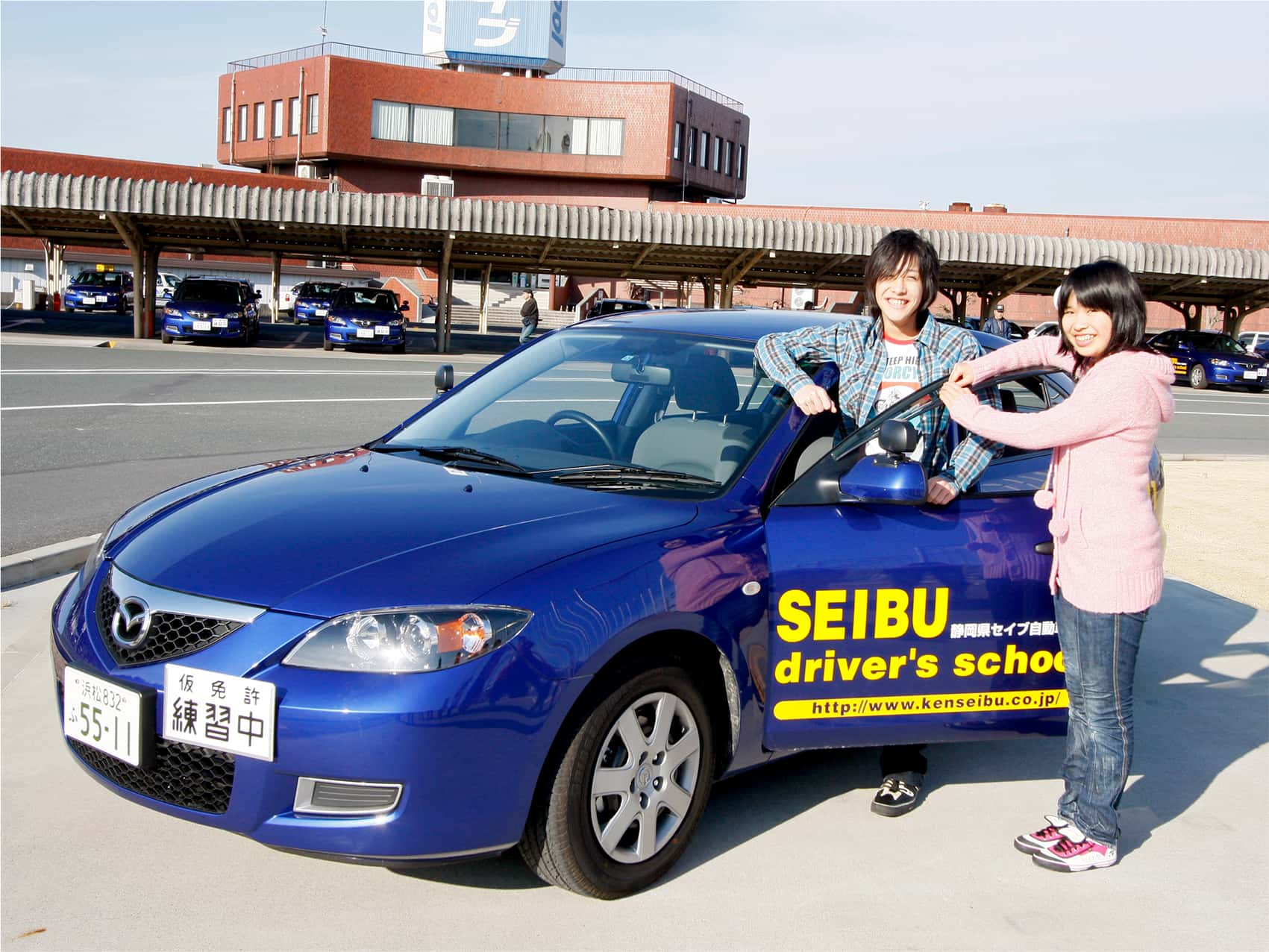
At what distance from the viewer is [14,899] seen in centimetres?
330

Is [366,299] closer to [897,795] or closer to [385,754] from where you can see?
[897,795]

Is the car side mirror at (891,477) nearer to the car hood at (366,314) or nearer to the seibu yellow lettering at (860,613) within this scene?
the seibu yellow lettering at (860,613)

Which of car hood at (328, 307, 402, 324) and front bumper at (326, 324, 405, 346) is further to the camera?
car hood at (328, 307, 402, 324)

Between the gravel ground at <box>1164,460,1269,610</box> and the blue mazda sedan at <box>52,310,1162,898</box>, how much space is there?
13.0 feet

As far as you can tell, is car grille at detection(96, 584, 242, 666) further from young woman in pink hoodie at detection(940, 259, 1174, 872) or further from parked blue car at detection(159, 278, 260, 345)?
parked blue car at detection(159, 278, 260, 345)

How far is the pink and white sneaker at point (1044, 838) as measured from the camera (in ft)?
12.9

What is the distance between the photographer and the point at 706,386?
4367mm

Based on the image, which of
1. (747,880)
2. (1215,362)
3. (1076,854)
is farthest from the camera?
(1215,362)

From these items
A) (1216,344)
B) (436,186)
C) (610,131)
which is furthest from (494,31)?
(1216,344)

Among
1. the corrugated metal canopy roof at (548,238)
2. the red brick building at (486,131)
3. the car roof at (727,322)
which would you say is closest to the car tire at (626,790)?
the car roof at (727,322)

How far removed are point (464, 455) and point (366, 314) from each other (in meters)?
27.3

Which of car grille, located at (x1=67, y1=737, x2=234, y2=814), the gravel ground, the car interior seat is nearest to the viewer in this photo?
car grille, located at (x1=67, y1=737, x2=234, y2=814)

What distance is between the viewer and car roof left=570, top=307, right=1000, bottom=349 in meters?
4.58

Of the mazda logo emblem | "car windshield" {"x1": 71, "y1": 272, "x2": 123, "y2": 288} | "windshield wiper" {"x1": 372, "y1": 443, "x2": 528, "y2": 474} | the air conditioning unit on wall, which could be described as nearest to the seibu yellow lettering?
"windshield wiper" {"x1": 372, "y1": 443, "x2": 528, "y2": 474}
